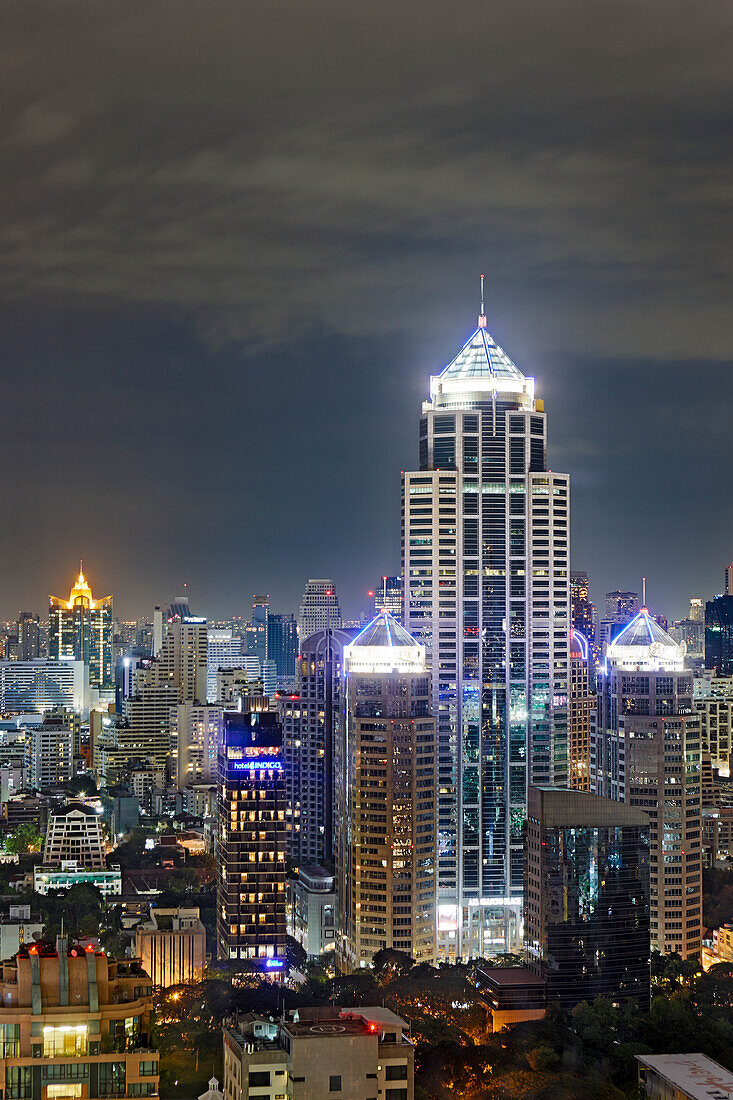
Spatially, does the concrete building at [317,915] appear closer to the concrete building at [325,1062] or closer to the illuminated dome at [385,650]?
the illuminated dome at [385,650]

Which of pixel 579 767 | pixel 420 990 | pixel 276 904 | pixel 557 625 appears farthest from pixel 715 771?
pixel 420 990

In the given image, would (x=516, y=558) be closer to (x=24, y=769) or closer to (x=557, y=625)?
(x=557, y=625)

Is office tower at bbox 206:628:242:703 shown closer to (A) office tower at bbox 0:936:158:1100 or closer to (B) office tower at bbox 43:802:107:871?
(B) office tower at bbox 43:802:107:871

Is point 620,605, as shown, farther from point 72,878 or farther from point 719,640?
point 72,878

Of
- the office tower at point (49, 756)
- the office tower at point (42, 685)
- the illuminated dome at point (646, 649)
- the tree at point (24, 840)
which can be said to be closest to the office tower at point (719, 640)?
the illuminated dome at point (646, 649)

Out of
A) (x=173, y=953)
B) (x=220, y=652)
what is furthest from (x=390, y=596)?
(x=220, y=652)
